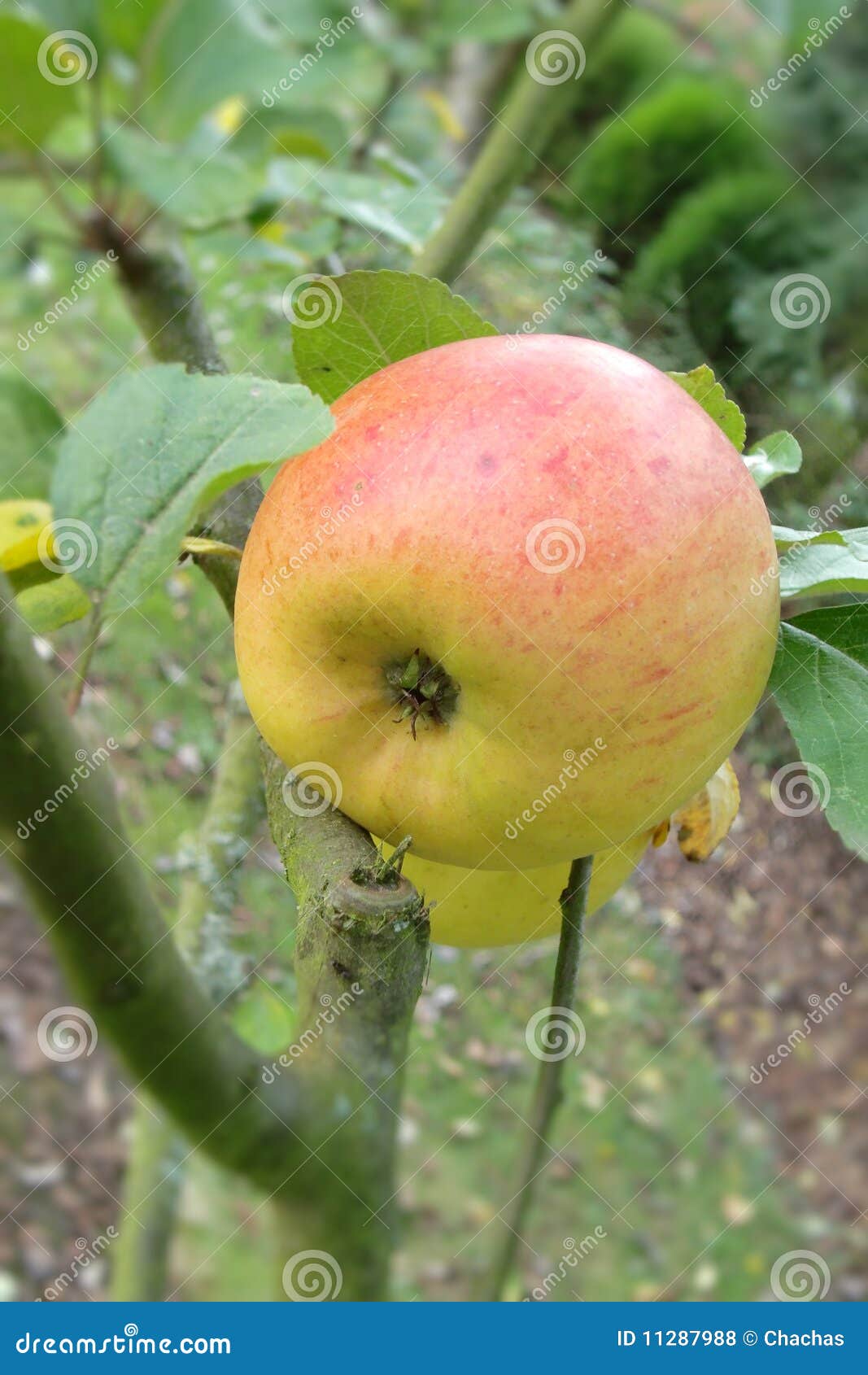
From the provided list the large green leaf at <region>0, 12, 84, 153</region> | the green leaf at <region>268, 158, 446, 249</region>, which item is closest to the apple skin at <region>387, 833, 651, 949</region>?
the green leaf at <region>268, 158, 446, 249</region>

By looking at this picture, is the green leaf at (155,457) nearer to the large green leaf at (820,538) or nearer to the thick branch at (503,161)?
the large green leaf at (820,538)

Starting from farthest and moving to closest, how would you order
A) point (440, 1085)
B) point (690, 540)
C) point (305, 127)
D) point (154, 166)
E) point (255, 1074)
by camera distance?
1. point (440, 1085)
2. point (305, 127)
3. point (154, 166)
4. point (255, 1074)
5. point (690, 540)

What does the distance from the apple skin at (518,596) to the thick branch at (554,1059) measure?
0.05 meters

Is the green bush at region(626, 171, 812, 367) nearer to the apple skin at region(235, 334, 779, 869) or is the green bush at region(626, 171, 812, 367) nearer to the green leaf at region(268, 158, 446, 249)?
the green leaf at region(268, 158, 446, 249)

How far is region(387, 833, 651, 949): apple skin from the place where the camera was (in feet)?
2.17

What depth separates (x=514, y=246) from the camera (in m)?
3.02

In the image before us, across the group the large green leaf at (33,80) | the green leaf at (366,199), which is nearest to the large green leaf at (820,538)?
the green leaf at (366,199)

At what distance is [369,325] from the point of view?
0.62 m

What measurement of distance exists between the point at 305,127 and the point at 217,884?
925 mm

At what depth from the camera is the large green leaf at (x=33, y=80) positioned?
0.97 meters

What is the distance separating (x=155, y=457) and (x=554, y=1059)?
53 centimetres

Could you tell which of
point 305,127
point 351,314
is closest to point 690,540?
point 351,314

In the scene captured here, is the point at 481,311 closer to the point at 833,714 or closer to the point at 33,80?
the point at 33,80
